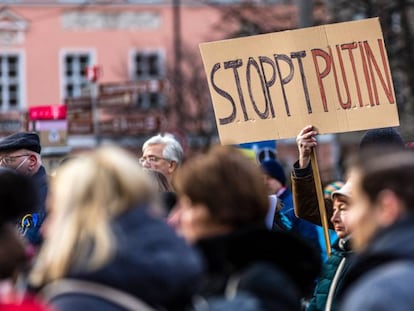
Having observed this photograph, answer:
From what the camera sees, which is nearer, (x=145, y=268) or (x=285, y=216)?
(x=145, y=268)

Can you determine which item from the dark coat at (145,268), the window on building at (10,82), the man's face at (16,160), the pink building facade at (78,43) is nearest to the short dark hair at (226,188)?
the dark coat at (145,268)

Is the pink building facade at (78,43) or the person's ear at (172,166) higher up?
the pink building facade at (78,43)

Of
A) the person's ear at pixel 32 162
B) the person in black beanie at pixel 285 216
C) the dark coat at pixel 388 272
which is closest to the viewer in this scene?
the dark coat at pixel 388 272

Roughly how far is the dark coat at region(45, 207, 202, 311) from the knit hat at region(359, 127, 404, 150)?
2938 millimetres

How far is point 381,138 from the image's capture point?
664 centimetres

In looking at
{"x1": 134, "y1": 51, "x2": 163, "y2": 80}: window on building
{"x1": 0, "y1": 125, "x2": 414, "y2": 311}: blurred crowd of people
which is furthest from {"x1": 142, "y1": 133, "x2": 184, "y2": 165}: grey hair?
{"x1": 134, "y1": 51, "x2": 163, "y2": 80}: window on building

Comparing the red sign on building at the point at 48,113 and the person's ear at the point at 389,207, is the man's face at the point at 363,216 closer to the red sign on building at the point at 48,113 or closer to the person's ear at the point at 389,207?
the person's ear at the point at 389,207

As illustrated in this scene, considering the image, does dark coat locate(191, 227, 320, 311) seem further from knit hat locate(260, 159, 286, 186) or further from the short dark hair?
knit hat locate(260, 159, 286, 186)

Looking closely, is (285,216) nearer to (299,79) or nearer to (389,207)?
(299,79)

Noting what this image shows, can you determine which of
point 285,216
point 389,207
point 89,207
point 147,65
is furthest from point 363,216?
point 147,65

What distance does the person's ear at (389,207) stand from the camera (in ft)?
12.3

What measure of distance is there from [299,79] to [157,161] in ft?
3.68

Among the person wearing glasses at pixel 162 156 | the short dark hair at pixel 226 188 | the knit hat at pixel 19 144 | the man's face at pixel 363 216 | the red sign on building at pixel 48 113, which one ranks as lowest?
the man's face at pixel 363 216

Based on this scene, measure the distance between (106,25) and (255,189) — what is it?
1666 inches
